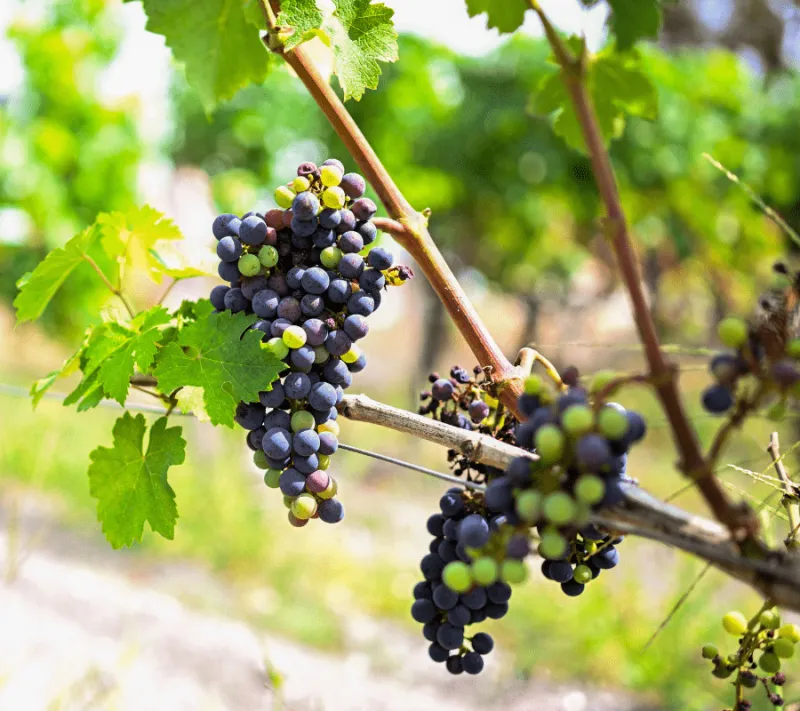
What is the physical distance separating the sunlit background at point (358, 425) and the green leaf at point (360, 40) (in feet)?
0.82

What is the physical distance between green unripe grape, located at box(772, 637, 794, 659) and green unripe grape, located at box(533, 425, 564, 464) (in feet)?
1.12

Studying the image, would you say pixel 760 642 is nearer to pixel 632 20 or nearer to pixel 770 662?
pixel 770 662

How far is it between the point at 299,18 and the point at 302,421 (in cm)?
35

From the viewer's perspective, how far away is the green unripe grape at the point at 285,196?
25.8 inches

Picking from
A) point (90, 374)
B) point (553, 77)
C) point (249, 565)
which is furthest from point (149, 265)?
point (249, 565)

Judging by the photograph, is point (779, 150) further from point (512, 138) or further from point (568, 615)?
point (568, 615)

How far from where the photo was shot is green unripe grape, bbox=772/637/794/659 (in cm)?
62

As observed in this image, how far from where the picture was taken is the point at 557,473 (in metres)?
0.46

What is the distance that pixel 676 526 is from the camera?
1.47 feet

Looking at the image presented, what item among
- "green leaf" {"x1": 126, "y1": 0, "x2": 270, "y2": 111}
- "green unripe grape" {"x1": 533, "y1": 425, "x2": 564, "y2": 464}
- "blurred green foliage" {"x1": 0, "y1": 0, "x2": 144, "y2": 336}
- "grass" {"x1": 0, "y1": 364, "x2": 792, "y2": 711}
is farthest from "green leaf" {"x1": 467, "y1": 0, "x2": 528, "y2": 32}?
"blurred green foliage" {"x1": 0, "y1": 0, "x2": 144, "y2": 336}

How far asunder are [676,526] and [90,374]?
571 mm

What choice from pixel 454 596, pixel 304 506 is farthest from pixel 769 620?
pixel 304 506

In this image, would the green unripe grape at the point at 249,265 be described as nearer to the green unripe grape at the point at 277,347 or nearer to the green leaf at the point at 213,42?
the green unripe grape at the point at 277,347

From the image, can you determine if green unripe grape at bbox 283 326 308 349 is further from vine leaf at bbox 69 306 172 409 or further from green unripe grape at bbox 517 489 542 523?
green unripe grape at bbox 517 489 542 523
